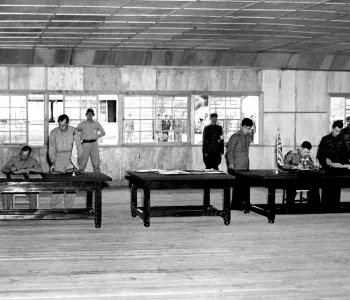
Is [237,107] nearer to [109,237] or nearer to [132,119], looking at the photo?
[132,119]

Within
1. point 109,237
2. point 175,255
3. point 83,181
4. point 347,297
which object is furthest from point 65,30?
point 347,297

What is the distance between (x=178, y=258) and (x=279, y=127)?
9.10m

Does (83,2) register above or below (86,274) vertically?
above

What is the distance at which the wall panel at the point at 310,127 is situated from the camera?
16641mm

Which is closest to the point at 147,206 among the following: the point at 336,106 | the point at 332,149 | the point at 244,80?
the point at 332,149

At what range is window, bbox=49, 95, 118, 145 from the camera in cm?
1562

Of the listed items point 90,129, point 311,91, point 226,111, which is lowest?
point 90,129

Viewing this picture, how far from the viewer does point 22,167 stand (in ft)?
35.4

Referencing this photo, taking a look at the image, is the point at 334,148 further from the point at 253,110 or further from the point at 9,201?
the point at 9,201

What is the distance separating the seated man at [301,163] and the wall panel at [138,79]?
4.86m

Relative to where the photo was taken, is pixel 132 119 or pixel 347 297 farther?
pixel 132 119

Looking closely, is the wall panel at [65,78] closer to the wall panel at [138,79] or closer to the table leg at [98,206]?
the wall panel at [138,79]

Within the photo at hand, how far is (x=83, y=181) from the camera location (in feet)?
31.6

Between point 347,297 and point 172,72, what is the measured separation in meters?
10.5
